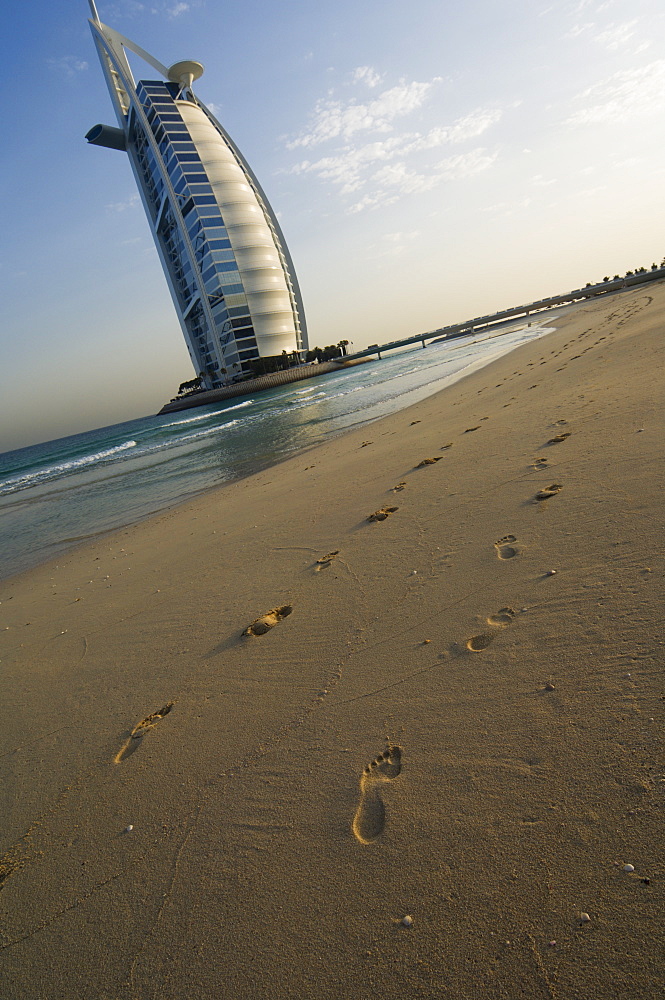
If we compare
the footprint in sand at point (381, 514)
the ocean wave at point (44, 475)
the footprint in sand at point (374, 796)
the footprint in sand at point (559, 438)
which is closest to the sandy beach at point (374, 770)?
the footprint in sand at point (374, 796)

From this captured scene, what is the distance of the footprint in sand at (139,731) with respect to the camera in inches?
99.4

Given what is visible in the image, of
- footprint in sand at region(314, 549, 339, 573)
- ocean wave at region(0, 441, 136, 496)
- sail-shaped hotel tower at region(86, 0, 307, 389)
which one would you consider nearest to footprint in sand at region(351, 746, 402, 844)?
footprint in sand at region(314, 549, 339, 573)

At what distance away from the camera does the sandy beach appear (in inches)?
51.2

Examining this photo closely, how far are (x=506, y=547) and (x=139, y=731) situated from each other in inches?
96.4

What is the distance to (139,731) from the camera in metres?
2.66

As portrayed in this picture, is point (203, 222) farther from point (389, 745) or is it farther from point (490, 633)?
point (389, 745)

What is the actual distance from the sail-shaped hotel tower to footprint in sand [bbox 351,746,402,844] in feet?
283

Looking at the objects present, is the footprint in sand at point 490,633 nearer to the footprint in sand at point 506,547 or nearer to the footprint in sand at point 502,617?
the footprint in sand at point 502,617

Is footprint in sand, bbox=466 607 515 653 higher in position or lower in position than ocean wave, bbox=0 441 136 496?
lower

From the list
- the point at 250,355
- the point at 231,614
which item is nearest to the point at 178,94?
the point at 250,355

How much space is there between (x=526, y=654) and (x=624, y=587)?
619 millimetres

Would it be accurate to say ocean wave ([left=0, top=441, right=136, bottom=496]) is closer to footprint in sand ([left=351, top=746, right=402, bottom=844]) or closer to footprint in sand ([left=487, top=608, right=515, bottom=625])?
footprint in sand ([left=487, top=608, right=515, bottom=625])

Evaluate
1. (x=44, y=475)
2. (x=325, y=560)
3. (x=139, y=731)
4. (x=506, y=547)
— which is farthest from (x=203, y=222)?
(x=139, y=731)

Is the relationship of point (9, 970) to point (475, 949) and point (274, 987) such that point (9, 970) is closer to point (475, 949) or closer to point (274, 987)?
point (274, 987)
